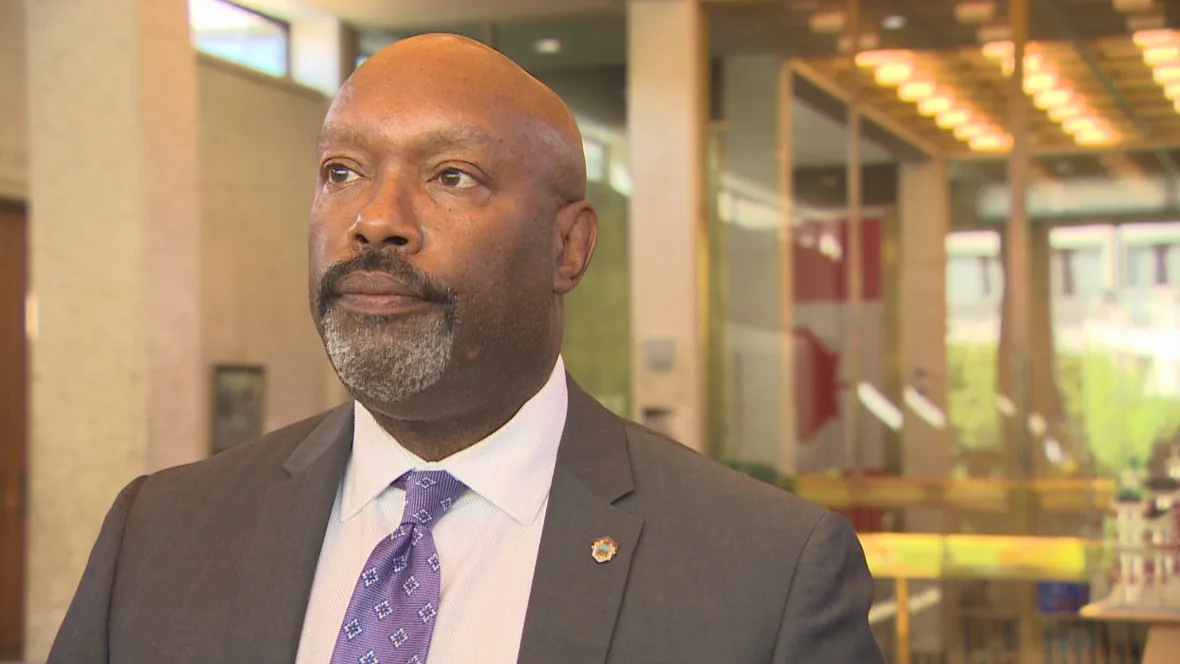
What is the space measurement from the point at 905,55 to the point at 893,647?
3564mm

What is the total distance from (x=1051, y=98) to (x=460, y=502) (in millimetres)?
8130

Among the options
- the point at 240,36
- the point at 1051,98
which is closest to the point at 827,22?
the point at 1051,98

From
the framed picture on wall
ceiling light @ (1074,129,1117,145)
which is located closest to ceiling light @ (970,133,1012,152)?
ceiling light @ (1074,129,1117,145)

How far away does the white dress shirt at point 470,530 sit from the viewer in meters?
1.36

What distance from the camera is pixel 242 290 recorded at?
1038 cm

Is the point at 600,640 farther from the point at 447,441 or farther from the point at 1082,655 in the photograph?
the point at 1082,655

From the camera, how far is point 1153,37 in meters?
8.81

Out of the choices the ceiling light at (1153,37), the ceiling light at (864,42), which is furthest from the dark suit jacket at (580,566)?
the ceiling light at (864,42)

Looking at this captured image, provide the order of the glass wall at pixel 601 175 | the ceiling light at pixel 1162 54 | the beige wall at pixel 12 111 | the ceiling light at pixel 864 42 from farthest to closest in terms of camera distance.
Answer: the glass wall at pixel 601 175 < the ceiling light at pixel 864 42 < the ceiling light at pixel 1162 54 < the beige wall at pixel 12 111

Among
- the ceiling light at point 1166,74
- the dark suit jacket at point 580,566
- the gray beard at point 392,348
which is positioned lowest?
the dark suit jacket at point 580,566

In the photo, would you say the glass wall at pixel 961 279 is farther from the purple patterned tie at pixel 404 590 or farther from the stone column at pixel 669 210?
the purple patterned tie at pixel 404 590

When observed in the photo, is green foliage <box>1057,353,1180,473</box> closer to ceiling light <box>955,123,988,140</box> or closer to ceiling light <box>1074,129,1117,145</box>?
ceiling light <box>1074,129,1117,145</box>

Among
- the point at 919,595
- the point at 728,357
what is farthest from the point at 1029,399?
the point at 728,357

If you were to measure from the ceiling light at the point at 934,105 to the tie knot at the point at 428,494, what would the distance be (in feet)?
26.4
